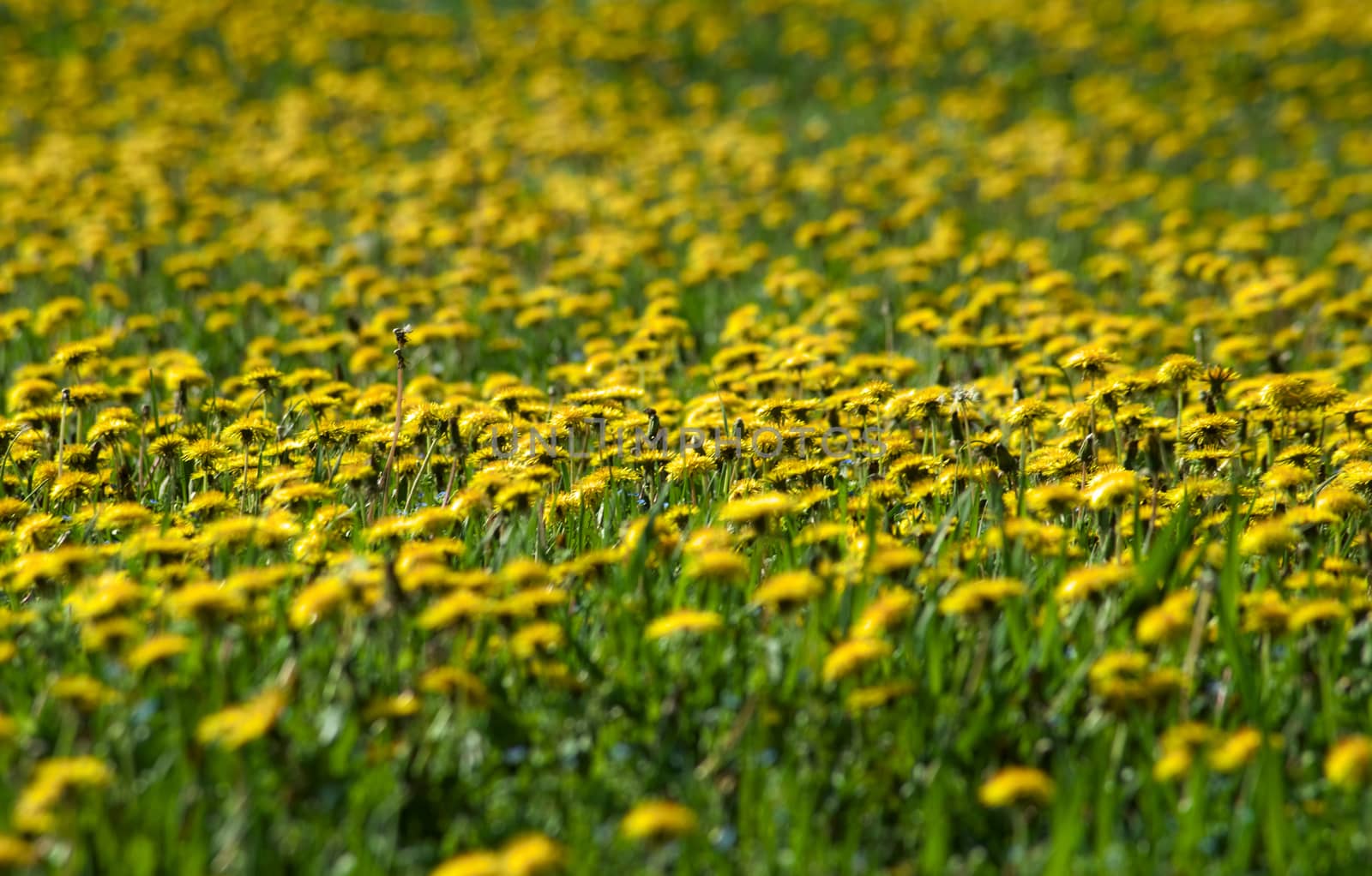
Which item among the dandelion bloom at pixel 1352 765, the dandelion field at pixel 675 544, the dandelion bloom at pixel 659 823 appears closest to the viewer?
the dandelion bloom at pixel 659 823

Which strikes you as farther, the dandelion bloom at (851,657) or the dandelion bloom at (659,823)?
the dandelion bloom at (851,657)

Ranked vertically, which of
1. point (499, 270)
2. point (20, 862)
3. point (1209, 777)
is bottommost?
point (1209, 777)

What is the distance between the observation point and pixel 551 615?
3.23 m

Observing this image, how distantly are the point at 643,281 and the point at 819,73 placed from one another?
26.5 ft

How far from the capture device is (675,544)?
11.3ft

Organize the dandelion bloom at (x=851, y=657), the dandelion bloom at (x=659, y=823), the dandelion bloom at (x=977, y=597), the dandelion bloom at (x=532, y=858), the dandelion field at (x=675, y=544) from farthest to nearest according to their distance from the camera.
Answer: the dandelion bloom at (x=977, y=597) < the dandelion bloom at (x=851, y=657) < the dandelion field at (x=675, y=544) < the dandelion bloom at (x=659, y=823) < the dandelion bloom at (x=532, y=858)

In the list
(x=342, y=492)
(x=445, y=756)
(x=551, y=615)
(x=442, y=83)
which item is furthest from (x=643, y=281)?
(x=442, y=83)

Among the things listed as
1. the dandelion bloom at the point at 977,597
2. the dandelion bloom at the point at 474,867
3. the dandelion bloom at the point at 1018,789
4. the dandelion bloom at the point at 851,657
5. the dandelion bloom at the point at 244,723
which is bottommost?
the dandelion bloom at the point at 1018,789

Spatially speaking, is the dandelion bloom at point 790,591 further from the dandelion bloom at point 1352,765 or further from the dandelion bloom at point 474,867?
the dandelion bloom at point 1352,765

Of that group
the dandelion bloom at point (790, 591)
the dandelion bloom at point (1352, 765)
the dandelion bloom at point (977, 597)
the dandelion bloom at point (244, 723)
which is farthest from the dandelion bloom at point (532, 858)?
the dandelion bloom at point (1352, 765)

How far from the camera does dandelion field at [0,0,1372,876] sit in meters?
2.61

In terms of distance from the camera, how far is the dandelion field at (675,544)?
2.61 metres

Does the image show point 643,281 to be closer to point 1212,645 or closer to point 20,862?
point 1212,645

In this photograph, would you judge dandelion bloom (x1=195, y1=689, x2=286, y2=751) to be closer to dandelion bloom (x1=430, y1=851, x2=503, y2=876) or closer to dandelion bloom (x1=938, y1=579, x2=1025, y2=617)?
dandelion bloom (x1=430, y1=851, x2=503, y2=876)
